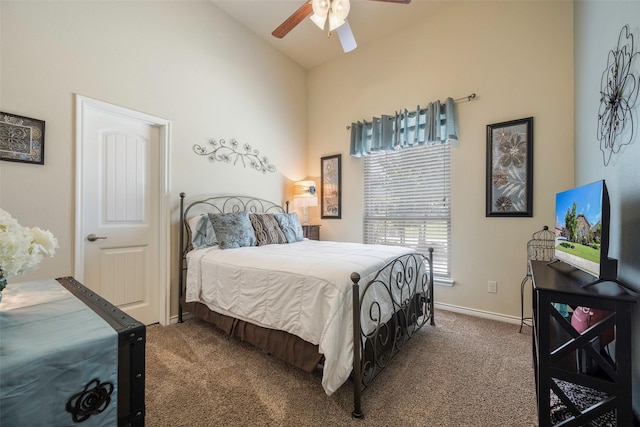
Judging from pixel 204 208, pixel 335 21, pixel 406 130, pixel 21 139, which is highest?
pixel 335 21

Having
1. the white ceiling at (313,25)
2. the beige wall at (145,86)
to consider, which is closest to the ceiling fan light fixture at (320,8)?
the white ceiling at (313,25)

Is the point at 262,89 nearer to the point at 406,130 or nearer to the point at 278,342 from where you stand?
the point at 406,130

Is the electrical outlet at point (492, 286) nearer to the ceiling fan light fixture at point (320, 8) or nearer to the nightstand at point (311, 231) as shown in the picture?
the nightstand at point (311, 231)

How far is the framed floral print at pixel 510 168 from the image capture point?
105 inches

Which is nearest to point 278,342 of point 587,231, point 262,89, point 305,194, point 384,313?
point 384,313

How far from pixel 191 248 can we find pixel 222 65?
88.5 inches

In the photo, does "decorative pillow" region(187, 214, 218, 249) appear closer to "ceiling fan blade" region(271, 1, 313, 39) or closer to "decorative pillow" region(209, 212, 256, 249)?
"decorative pillow" region(209, 212, 256, 249)

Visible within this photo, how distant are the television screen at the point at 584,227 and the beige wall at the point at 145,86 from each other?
124 inches

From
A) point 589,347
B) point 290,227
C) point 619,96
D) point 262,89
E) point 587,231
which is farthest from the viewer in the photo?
point 262,89

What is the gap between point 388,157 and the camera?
3.63 meters

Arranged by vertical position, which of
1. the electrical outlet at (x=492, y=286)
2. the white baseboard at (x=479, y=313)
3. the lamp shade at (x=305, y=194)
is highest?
the lamp shade at (x=305, y=194)

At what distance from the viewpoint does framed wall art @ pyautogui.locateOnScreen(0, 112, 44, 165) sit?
185cm

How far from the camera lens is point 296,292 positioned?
168cm

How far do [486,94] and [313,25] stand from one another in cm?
228
